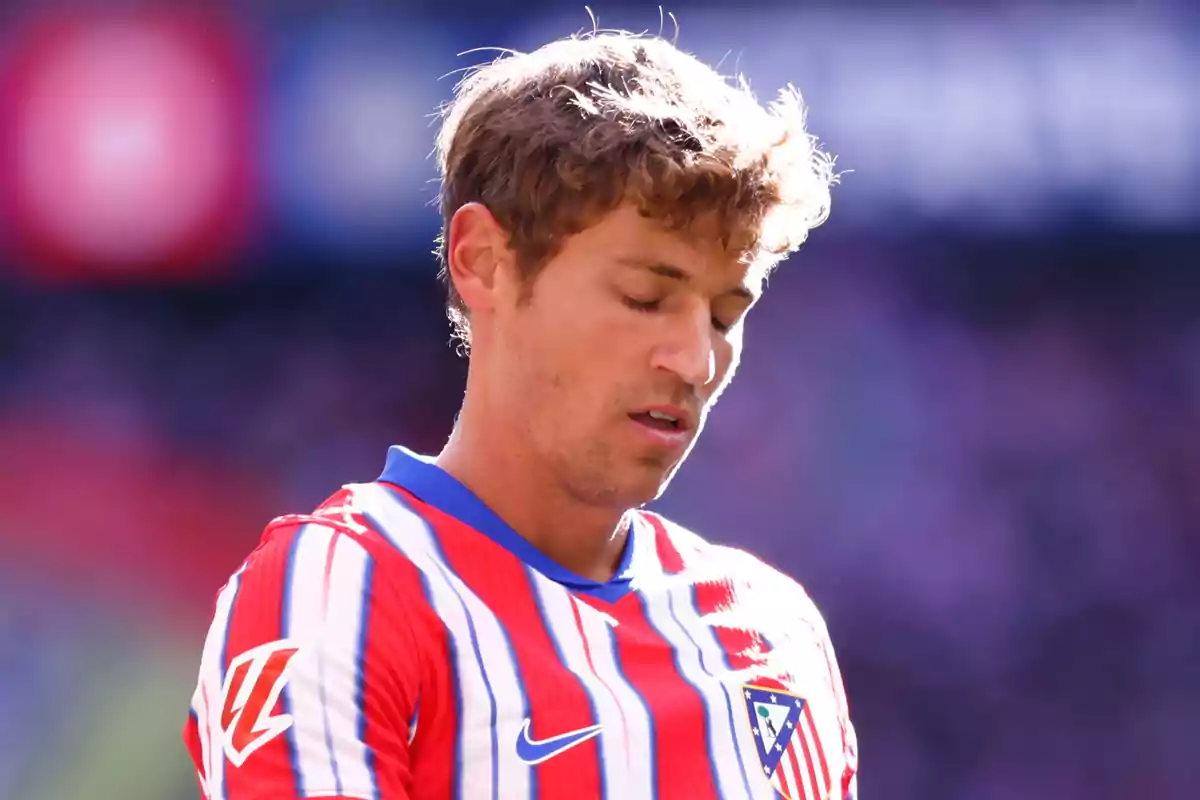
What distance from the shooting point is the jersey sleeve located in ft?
3.95

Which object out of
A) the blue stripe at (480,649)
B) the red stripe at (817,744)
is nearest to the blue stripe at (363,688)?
the blue stripe at (480,649)

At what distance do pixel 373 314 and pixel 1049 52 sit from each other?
2.31 meters

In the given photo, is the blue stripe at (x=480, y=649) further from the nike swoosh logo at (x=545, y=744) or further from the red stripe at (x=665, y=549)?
the red stripe at (x=665, y=549)

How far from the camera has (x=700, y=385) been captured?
149cm

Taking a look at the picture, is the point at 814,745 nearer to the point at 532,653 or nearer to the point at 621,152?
the point at 532,653

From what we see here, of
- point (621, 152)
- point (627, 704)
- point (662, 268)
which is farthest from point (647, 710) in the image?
point (621, 152)

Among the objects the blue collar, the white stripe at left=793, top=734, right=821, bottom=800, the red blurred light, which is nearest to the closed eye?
the blue collar

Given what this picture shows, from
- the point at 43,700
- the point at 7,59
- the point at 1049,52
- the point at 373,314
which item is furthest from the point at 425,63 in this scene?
the point at 43,700

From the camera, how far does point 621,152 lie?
4.88ft

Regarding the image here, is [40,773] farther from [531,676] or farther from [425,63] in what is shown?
[531,676]

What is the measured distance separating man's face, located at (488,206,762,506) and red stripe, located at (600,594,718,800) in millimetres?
143

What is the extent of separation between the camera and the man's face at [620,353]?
1.47 metres

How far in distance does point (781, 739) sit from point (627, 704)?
21 cm

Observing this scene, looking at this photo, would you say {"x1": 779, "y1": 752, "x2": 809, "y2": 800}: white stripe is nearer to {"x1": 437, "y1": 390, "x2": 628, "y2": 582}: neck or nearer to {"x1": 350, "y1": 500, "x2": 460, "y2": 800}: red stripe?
{"x1": 437, "y1": 390, "x2": 628, "y2": 582}: neck
